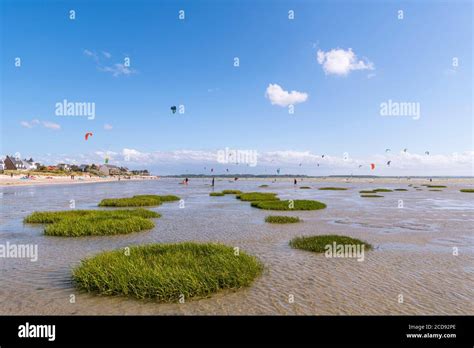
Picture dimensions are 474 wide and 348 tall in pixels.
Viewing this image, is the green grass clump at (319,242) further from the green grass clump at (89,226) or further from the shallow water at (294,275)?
the green grass clump at (89,226)

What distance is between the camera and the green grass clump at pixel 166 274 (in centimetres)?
887

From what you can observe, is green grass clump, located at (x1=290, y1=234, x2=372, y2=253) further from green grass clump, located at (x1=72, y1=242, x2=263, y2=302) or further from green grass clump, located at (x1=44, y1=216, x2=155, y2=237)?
green grass clump, located at (x1=44, y1=216, x2=155, y2=237)

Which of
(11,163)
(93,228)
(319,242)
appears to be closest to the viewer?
(319,242)

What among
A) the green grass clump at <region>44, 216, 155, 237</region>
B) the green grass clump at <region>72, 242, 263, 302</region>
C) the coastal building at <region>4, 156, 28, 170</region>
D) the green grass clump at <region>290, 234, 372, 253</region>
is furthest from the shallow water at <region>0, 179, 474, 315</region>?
the coastal building at <region>4, 156, 28, 170</region>

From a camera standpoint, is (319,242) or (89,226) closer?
(319,242)

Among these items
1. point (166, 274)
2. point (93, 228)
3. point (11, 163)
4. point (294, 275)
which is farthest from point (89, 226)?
point (11, 163)

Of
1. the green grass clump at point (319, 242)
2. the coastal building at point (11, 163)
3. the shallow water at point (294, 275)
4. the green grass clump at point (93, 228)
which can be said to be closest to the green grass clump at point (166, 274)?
the shallow water at point (294, 275)

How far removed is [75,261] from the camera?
41.4ft

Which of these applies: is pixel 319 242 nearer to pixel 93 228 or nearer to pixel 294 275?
pixel 294 275

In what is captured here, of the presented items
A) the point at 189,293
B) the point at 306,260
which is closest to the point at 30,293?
the point at 189,293

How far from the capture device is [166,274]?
9516 mm

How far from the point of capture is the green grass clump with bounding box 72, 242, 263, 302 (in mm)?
8867

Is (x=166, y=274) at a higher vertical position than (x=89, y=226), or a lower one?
higher
